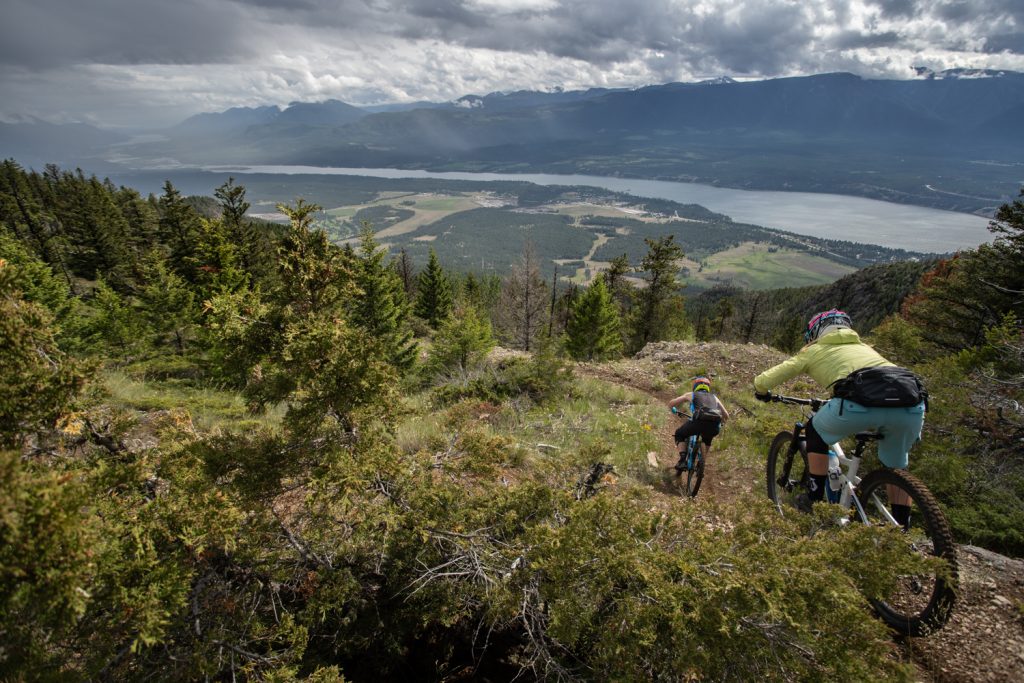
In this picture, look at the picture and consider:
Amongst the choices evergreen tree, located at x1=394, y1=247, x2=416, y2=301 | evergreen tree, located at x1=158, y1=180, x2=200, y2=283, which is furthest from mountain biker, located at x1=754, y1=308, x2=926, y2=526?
evergreen tree, located at x1=394, y1=247, x2=416, y2=301

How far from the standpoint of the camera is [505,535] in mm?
3744

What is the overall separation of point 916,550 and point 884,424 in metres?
1.41

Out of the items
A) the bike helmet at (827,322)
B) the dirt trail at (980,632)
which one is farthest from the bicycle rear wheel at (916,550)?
the bike helmet at (827,322)

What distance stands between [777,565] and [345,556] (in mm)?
3154

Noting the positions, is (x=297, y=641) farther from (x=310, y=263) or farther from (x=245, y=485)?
(x=310, y=263)

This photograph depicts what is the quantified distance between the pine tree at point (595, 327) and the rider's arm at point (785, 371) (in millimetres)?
22659

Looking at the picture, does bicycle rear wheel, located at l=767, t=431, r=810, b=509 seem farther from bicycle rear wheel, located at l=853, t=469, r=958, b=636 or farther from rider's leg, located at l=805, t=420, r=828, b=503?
bicycle rear wheel, located at l=853, t=469, r=958, b=636

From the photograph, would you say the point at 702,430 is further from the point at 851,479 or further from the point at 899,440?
the point at 899,440

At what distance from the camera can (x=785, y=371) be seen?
15.1 feet

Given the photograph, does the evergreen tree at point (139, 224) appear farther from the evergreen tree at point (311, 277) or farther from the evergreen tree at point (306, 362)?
the evergreen tree at point (306, 362)

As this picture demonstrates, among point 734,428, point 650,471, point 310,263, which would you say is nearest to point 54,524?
point 310,263

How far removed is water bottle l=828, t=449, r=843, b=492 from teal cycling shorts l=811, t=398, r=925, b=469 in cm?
44

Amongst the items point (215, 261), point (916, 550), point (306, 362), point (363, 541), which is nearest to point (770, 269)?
point (215, 261)

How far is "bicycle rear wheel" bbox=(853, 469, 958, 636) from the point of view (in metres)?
3.08
